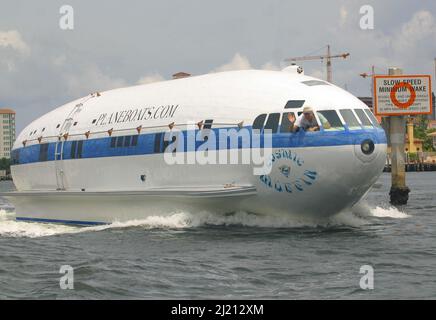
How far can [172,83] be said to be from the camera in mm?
25859

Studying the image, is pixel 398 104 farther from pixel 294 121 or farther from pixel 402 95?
pixel 294 121

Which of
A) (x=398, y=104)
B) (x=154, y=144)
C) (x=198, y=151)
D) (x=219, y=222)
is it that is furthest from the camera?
(x=398, y=104)

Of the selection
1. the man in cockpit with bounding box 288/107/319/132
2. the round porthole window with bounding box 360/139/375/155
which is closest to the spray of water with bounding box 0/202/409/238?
the round porthole window with bounding box 360/139/375/155

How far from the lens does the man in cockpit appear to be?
69.6 ft

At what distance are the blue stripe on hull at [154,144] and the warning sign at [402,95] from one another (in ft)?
58.0

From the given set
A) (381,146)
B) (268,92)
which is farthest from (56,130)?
(381,146)

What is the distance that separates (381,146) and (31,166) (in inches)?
571

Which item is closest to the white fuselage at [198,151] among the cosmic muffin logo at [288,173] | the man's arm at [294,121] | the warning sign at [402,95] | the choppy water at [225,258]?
the cosmic muffin logo at [288,173]

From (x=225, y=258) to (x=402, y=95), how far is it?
25.6 m

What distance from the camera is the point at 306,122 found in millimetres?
21266

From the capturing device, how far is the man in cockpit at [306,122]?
69.6 ft

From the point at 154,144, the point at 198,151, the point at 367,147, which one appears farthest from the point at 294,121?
the point at 154,144

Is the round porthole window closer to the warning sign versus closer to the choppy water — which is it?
the choppy water
